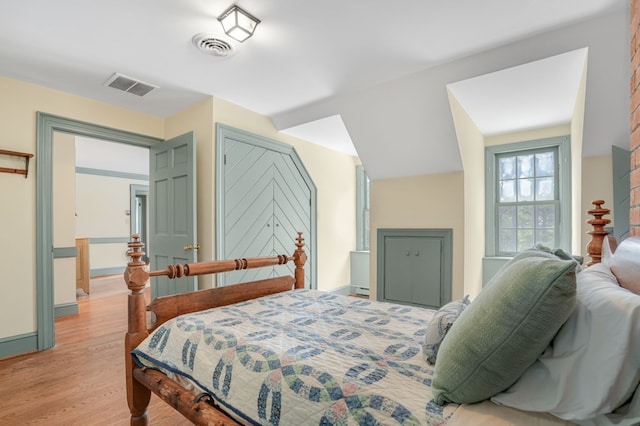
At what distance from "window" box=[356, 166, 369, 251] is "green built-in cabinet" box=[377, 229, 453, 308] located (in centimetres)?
142

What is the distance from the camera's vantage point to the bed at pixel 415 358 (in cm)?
75

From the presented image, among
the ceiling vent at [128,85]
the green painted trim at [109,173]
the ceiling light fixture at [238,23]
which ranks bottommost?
the green painted trim at [109,173]

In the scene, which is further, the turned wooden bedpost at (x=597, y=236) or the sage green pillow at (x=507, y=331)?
the turned wooden bedpost at (x=597, y=236)

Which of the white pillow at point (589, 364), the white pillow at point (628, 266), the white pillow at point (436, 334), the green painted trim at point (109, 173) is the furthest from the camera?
the green painted trim at point (109, 173)

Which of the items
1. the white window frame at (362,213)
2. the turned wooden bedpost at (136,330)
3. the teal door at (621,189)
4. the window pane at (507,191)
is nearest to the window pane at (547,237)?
the window pane at (507,191)

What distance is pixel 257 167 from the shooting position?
3668mm

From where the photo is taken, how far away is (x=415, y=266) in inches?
141

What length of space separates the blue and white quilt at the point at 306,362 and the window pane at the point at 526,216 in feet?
8.40

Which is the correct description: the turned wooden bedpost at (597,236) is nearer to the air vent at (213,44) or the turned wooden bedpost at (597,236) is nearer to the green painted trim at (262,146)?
the air vent at (213,44)

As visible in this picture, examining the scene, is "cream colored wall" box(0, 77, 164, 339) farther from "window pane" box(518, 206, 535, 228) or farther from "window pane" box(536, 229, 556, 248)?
"window pane" box(536, 229, 556, 248)

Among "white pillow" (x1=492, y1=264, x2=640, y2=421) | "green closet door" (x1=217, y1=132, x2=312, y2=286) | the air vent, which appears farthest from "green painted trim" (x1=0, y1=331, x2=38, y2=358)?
"white pillow" (x1=492, y1=264, x2=640, y2=421)

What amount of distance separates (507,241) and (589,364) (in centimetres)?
344

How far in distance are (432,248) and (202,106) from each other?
9.60 feet

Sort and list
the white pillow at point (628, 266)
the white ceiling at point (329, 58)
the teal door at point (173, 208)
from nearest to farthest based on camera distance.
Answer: the white pillow at point (628, 266), the white ceiling at point (329, 58), the teal door at point (173, 208)
